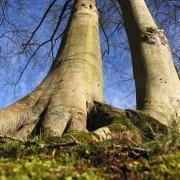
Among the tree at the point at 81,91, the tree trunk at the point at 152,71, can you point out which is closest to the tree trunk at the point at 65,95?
the tree at the point at 81,91

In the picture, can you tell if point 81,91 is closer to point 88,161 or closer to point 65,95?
point 65,95

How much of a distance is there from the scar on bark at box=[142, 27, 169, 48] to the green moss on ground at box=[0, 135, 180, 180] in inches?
100

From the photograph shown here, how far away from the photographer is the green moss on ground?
1.28 meters

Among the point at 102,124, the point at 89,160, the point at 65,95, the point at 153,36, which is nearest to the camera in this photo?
the point at 89,160

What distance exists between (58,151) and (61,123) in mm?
1497

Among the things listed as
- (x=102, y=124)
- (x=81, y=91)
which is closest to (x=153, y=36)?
(x=81, y=91)

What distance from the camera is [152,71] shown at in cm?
400

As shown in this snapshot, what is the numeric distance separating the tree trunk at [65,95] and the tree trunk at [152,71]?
0.52m

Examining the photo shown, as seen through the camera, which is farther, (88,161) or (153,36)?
(153,36)

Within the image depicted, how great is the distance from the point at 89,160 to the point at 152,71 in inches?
98.8

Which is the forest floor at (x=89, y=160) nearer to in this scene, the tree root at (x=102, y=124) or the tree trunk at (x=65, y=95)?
the tree root at (x=102, y=124)

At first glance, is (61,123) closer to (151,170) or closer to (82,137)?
(82,137)

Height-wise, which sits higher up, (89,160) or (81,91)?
(81,91)

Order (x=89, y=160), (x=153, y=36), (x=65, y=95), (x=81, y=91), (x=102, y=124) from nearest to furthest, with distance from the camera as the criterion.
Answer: (x=89, y=160), (x=102, y=124), (x=65, y=95), (x=81, y=91), (x=153, y=36)
